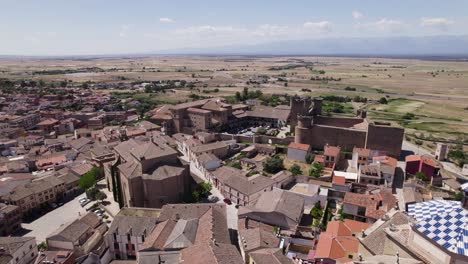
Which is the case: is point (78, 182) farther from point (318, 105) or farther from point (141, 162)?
point (318, 105)

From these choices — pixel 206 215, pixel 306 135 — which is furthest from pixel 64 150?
pixel 306 135

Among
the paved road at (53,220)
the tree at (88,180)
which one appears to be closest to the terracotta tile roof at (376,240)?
the paved road at (53,220)

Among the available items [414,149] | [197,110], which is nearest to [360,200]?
[414,149]

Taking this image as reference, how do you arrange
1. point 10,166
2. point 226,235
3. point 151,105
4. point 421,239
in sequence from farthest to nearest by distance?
1. point 151,105
2. point 10,166
3. point 226,235
4. point 421,239

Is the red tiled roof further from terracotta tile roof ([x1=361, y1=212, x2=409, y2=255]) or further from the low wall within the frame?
terracotta tile roof ([x1=361, y1=212, x2=409, y2=255])

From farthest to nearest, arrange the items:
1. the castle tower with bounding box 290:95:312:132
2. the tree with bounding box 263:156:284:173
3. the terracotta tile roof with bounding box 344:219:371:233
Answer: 1. the castle tower with bounding box 290:95:312:132
2. the tree with bounding box 263:156:284:173
3. the terracotta tile roof with bounding box 344:219:371:233

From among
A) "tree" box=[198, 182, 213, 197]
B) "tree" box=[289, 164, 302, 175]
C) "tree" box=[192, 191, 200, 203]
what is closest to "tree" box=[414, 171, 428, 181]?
"tree" box=[289, 164, 302, 175]

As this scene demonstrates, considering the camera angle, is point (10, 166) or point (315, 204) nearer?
point (315, 204)
